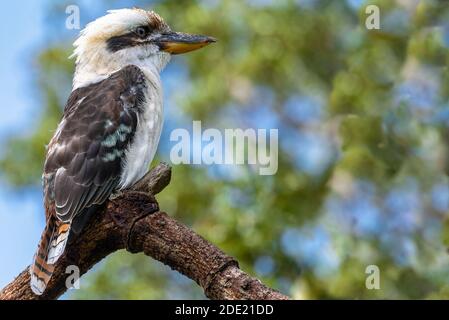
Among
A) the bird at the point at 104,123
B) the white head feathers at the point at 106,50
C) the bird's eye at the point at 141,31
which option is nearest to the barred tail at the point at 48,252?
the bird at the point at 104,123

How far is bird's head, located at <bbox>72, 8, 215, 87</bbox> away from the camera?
5.60 m

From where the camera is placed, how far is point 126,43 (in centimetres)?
568

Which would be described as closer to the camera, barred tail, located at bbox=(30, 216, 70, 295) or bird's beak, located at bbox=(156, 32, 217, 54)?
barred tail, located at bbox=(30, 216, 70, 295)

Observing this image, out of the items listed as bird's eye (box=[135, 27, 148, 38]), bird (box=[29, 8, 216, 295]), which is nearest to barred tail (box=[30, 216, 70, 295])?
bird (box=[29, 8, 216, 295])

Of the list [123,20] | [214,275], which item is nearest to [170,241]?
[214,275]

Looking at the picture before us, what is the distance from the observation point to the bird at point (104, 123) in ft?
15.3

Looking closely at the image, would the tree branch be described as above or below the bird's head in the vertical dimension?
below

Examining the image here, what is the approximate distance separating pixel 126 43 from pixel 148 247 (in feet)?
5.05

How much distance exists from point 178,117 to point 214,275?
396 cm

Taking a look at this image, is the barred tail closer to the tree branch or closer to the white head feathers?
the tree branch

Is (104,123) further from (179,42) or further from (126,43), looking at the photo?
(179,42)

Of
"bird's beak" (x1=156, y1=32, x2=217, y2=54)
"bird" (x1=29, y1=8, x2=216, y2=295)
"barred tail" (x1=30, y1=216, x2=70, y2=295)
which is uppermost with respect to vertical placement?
"bird's beak" (x1=156, y1=32, x2=217, y2=54)

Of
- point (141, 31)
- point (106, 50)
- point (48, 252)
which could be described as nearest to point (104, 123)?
point (48, 252)

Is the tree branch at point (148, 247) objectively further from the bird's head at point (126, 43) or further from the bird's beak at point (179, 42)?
the bird's beak at point (179, 42)
